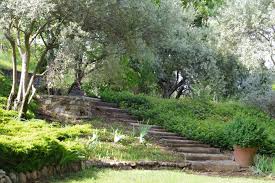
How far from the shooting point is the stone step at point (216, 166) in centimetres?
1127

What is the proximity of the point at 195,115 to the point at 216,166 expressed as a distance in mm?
5185

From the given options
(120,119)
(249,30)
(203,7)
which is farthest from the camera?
(203,7)

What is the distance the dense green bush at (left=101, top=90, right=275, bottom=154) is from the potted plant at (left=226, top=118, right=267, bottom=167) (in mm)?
929

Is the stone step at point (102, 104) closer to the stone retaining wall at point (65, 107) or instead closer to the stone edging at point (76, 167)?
the stone retaining wall at point (65, 107)

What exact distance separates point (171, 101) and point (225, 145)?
4282 millimetres

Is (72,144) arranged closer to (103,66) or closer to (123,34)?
(123,34)

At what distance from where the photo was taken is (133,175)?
823cm

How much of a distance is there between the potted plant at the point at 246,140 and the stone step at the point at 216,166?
31 cm

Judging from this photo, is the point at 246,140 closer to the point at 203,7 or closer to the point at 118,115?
the point at 118,115

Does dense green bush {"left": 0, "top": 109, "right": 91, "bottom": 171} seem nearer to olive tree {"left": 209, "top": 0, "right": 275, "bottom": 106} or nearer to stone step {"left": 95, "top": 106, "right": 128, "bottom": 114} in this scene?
stone step {"left": 95, "top": 106, "right": 128, "bottom": 114}

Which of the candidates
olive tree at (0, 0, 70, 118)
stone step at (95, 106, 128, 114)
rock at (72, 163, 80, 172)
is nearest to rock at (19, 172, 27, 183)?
rock at (72, 163, 80, 172)

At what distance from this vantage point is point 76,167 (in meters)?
7.97

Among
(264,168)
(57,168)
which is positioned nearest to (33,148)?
(57,168)

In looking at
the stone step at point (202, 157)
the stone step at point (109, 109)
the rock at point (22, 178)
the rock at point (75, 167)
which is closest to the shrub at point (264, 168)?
the stone step at point (202, 157)
